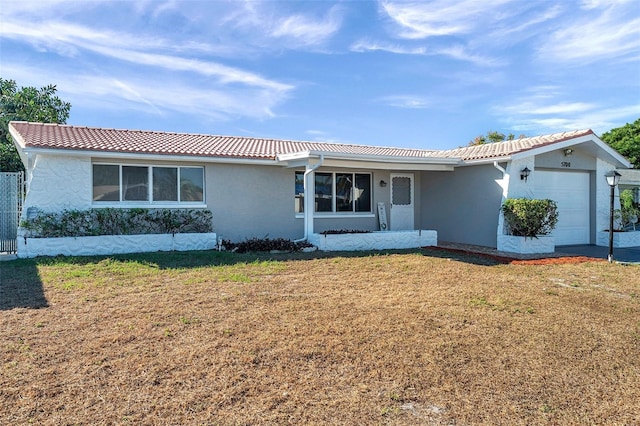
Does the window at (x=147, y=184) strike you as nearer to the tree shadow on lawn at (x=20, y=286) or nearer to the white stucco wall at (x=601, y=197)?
the tree shadow on lawn at (x=20, y=286)

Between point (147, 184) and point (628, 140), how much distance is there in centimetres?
3208

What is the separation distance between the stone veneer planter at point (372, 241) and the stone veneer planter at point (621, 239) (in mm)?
6194

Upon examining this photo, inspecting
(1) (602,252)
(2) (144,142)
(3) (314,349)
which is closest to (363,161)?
(2) (144,142)

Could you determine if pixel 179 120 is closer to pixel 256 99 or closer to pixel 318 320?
pixel 256 99

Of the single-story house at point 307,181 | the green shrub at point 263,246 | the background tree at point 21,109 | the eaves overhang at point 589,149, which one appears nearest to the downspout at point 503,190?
the single-story house at point 307,181

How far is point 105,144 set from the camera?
1268 cm

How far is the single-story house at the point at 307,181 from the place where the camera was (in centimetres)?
1225

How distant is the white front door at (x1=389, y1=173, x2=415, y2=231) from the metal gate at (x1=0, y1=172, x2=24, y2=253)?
473 inches

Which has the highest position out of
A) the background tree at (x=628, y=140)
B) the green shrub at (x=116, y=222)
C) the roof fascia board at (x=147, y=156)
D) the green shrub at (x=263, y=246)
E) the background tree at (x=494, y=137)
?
the background tree at (x=494, y=137)

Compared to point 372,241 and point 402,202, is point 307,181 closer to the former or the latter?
point 372,241

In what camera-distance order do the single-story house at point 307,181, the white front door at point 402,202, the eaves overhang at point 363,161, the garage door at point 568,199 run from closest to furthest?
the single-story house at point 307,181 → the eaves overhang at point 363,161 → the garage door at point 568,199 → the white front door at point 402,202

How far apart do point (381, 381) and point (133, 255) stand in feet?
29.2

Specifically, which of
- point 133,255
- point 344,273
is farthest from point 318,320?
point 133,255

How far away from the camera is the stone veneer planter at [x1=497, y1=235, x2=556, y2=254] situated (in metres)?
13.1
